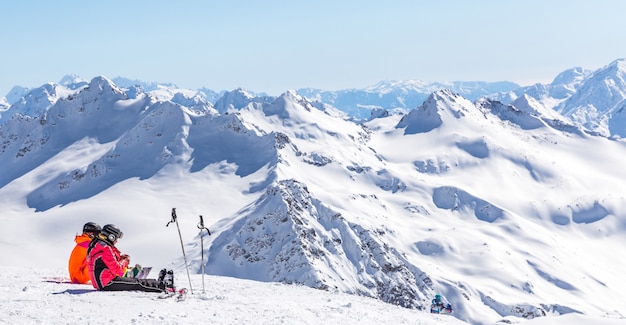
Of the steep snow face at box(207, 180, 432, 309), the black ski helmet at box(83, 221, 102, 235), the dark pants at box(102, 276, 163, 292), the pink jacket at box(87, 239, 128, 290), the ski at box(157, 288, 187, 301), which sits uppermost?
the black ski helmet at box(83, 221, 102, 235)

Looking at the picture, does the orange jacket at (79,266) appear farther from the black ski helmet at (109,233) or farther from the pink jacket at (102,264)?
the black ski helmet at (109,233)

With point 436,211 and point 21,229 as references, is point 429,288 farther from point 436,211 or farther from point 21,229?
point 21,229

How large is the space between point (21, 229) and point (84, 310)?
138805 mm

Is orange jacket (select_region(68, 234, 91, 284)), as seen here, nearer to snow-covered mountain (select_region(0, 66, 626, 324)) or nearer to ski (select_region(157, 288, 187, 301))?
ski (select_region(157, 288, 187, 301))

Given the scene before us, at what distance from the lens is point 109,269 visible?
1798 centimetres

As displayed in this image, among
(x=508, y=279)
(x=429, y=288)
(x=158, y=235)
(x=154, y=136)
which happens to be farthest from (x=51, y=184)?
(x=508, y=279)

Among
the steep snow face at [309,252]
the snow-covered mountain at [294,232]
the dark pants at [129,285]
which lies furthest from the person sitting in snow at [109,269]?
the steep snow face at [309,252]

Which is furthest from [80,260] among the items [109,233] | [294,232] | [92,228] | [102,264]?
[294,232]

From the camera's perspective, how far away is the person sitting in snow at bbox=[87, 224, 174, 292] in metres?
17.9

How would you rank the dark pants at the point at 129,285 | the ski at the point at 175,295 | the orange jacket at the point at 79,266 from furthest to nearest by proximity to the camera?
the orange jacket at the point at 79,266
the dark pants at the point at 129,285
the ski at the point at 175,295

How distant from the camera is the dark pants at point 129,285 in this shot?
59.2 ft

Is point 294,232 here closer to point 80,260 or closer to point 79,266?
point 79,266

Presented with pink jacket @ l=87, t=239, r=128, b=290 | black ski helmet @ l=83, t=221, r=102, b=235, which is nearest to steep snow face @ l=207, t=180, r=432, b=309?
black ski helmet @ l=83, t=221, r=102, b=235

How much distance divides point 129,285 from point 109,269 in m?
0.74
